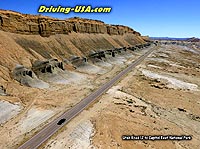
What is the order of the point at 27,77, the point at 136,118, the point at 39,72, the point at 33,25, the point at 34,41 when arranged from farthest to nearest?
the point at 33,25 → the point at 34,41 → the point at 39,72 → the point at 27,77 → the point at 136,118

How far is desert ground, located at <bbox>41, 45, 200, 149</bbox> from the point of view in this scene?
2831 cm

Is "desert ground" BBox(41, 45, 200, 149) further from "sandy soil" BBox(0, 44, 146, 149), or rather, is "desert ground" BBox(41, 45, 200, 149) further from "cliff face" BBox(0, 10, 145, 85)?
"cliff face" BBox(0, 10, 145, 85)

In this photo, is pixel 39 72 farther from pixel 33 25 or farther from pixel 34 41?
pixel 33 25

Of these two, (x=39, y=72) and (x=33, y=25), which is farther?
(x=33, y=25)

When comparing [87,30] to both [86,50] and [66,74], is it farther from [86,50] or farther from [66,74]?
[66,74]

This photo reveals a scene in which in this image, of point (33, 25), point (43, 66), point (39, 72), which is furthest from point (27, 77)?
point (33, 25)

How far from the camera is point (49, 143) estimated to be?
27188 mm

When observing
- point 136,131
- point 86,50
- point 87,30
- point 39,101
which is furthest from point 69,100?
point 87,30

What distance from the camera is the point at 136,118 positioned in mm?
35469

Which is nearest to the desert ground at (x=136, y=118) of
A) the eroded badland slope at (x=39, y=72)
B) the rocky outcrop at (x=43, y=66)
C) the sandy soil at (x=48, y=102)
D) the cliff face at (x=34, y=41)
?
the sandy soil at (x=48, y=102)

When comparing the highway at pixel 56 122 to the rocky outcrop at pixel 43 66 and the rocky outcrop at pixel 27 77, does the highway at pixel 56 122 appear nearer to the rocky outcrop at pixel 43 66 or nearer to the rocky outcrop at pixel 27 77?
the rocky outcrop at pixel 27 77

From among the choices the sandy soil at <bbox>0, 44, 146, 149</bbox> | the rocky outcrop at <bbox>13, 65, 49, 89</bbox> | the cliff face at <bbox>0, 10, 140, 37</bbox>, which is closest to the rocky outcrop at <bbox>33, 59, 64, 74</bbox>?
the sandy soil at <bbox>0, 44, 146, 149</bbox>

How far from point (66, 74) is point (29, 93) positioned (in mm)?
17202

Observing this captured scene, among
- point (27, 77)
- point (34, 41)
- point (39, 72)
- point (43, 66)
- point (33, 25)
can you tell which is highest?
point (33, 25)
